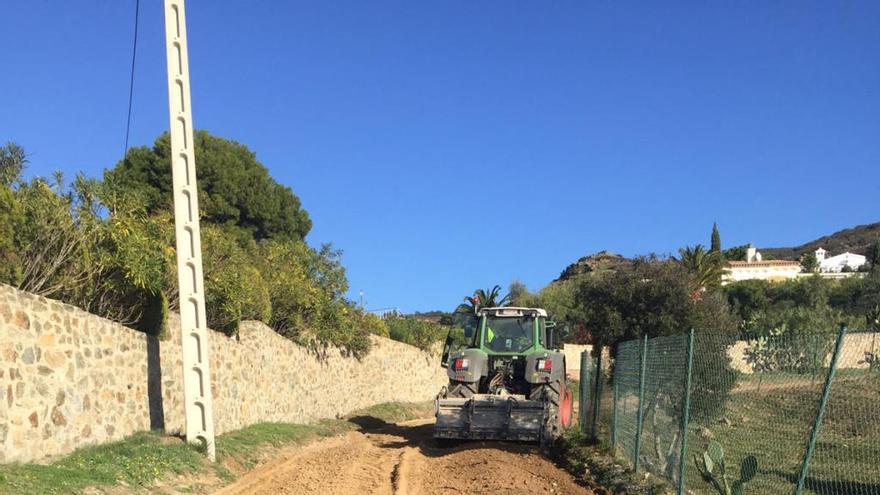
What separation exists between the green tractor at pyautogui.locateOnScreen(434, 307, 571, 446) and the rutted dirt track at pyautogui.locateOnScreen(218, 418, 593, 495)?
43 centimetres

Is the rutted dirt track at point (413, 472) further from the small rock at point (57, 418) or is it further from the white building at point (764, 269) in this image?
the white building at point (764, 269)

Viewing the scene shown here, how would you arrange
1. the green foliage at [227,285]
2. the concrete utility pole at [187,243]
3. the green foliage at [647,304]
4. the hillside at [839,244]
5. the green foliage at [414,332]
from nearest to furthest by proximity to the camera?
1. the concrete utility pole at [187,243]
2. the green foliage at [227,285]
3. the green foliage at [647,304]
4. the green foliage at [414,332]
5. the hillside at [839,244]

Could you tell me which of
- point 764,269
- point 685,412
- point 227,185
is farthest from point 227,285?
point 764,269

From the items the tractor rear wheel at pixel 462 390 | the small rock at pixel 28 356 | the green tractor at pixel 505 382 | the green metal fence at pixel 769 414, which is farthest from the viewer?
the tractor rear wheel at pixel 462 390

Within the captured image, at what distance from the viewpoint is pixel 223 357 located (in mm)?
14250

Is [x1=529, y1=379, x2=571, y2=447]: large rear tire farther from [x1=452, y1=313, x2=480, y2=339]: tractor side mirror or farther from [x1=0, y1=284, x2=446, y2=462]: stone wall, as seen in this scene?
[x1=0, y1=284, x2=446, y2=462]: stone wall

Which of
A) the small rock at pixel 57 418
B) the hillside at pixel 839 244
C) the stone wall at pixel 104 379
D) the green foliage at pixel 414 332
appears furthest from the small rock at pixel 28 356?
the hillside at pixel 839 244

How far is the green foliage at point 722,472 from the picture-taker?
20.4 feet

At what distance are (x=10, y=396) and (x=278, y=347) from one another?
1005 cm

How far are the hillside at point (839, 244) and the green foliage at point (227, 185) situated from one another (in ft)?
407

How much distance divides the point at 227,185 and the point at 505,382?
20.7 meters

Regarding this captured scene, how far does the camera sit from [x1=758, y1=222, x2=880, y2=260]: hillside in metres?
136

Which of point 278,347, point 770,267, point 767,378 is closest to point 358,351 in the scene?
point 278,347

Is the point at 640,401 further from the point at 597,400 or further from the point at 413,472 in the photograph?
the point at 597,400
